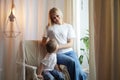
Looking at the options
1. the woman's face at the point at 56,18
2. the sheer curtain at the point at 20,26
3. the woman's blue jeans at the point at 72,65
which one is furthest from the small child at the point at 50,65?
the sheer curtain at the point at 20,26

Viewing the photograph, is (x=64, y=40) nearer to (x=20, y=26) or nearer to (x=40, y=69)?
(x=40, y=69)

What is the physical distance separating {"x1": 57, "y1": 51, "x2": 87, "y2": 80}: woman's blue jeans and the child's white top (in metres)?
0.11

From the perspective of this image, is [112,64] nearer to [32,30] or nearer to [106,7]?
[106,7]

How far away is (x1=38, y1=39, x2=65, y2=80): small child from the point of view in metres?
2.83

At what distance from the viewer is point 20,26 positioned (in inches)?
132

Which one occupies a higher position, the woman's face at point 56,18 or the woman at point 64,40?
the woman's face at point 56,18

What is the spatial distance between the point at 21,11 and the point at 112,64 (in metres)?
1.53

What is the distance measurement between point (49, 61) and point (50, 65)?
0.05 meters

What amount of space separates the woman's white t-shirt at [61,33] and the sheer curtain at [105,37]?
0.51 meters

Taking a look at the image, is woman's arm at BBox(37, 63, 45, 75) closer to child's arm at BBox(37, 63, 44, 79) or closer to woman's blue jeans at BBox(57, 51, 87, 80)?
child's arm at BBox(37, 63, 44, 79)

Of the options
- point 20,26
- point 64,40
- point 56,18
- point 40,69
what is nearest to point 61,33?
point 64,40

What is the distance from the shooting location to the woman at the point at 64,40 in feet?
9.73

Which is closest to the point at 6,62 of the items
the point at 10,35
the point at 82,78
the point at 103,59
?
the point at 10,35

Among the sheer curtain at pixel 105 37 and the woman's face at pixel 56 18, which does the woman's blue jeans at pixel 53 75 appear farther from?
the woman's face at pixel 56 18
